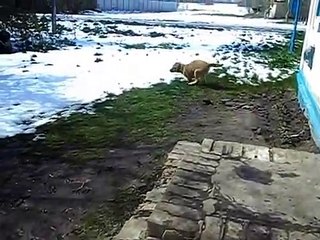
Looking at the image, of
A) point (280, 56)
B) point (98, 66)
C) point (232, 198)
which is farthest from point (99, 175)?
point (280, 56)

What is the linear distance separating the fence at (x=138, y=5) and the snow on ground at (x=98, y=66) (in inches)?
510

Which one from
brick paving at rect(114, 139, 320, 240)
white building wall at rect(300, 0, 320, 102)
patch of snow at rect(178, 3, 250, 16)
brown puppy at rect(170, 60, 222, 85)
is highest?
white building wall at rect(300, 0, 320, 102)

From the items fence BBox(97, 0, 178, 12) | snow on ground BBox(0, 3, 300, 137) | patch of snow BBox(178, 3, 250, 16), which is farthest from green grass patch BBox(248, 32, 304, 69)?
patch of snow BBox(178, 3, 250, 16)

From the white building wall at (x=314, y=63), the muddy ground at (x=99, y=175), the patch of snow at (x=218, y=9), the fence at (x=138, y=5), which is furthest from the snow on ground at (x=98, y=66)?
the patch of snow at (x=218, y=9)

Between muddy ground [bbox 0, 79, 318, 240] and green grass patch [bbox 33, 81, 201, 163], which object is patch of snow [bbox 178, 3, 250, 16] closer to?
green grass patch [bbox 33, 81, 201, 163]

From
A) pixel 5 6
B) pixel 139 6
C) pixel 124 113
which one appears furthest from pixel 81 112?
pixel 139 6

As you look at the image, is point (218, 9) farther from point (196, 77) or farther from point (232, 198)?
point (232, 198)

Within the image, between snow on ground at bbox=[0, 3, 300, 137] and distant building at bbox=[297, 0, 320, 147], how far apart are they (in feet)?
4.53

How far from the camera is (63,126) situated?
12.8ft

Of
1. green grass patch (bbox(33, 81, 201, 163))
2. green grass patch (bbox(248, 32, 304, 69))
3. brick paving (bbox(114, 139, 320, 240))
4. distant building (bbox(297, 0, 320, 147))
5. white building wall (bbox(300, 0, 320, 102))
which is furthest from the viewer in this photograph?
green grass patch (bbox(248, 32, 304, 69))

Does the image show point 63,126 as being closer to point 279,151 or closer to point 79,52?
point 279,151

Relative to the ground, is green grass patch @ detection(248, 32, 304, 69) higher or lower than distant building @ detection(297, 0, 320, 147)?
lower

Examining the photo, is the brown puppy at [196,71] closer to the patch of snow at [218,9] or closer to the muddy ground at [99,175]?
the muddy ground at [99,175]

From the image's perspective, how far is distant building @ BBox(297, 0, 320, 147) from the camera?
155 inches
